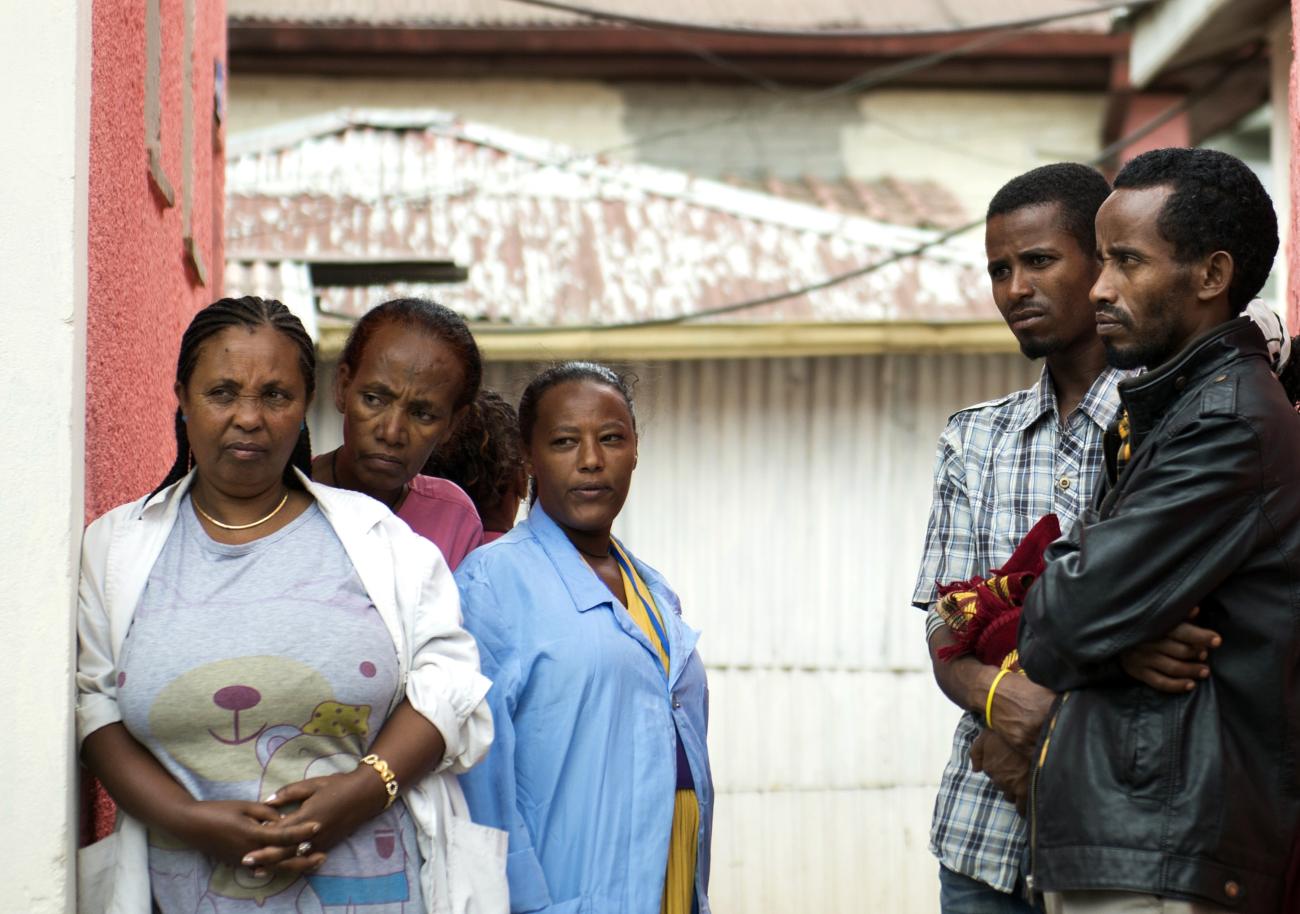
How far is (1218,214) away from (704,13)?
40.2ft

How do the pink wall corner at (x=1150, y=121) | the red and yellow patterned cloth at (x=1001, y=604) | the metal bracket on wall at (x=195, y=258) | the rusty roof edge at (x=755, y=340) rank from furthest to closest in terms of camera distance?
the pink wall corner at (x=1150, y=121) → the rusty roof edge at (x=755, y=340) → the metal bracket on wall at (x=195, y=258) → the red and yellow patterned cloth at (x=1001, y=604)

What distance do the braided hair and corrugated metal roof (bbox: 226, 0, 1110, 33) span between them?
10.7 meters

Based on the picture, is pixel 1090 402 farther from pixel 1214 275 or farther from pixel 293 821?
pixel 293 821

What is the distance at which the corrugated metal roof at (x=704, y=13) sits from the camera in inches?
546

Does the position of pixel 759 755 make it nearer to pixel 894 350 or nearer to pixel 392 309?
pixel 894 350

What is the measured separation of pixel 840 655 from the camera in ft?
27.9

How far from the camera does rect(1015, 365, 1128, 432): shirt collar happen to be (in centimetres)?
357

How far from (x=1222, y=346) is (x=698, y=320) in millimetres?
5295

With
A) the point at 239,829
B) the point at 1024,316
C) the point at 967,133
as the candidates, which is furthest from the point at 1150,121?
the point at 239,829

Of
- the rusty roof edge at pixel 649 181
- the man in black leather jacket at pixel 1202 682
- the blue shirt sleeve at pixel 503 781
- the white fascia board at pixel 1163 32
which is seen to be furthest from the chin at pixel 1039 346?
the white fascia board at pixel 1163 32

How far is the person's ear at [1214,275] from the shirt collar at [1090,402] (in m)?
0.51

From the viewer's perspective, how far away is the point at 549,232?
978 centimetres

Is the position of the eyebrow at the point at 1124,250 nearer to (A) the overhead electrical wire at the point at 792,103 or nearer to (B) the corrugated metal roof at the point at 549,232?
(A) the overhead electrical wire at the point at 792,103

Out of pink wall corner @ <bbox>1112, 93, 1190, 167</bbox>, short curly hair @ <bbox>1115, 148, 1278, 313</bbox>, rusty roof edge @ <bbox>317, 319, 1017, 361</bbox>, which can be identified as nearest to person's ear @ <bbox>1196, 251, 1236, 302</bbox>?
short curly hair @ <bbox>1115, 148, 1278, 313</bbox>
